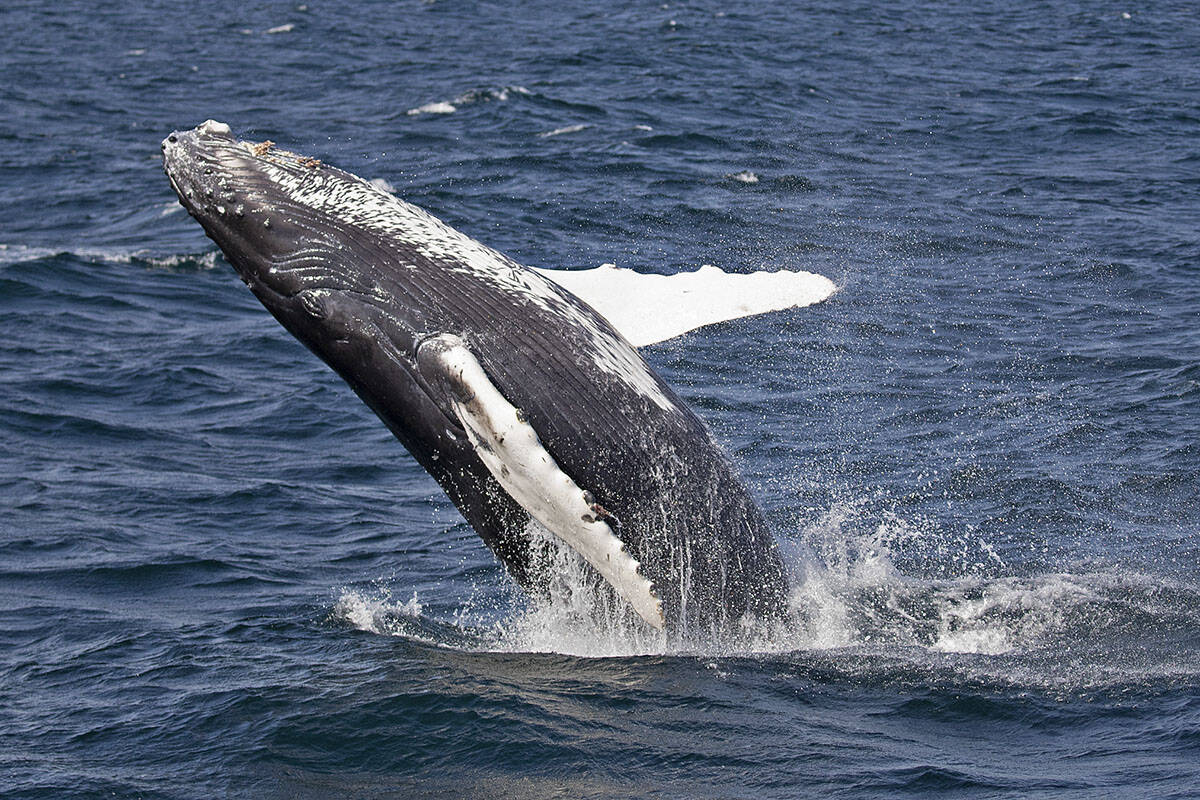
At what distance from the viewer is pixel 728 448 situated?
13.8 meters

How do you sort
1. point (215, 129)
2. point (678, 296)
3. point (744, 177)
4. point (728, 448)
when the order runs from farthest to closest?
point (744, 177) < point (728, 448) < point (678, 296) < point (215, 129)

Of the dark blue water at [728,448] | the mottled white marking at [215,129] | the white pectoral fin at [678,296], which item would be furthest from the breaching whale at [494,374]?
the white pectoral fin at [678,296]

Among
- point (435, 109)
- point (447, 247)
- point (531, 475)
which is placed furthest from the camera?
point (435, 109)

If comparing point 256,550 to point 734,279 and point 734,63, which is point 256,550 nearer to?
point 734,279

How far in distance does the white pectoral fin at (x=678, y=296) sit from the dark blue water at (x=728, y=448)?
202 cm

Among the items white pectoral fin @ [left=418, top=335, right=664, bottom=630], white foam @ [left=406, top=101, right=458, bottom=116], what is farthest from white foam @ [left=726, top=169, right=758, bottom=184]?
white pectoral fin @ [left=418, top=335, right=664, bottom=630]

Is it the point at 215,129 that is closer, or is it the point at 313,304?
the point at 313,304

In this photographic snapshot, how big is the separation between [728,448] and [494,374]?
486cm

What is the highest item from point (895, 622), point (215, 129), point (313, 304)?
point (215, 129)

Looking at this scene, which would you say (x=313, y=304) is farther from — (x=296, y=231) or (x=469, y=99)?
(x=469, y=99)

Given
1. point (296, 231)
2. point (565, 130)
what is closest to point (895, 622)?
point (296, 231)

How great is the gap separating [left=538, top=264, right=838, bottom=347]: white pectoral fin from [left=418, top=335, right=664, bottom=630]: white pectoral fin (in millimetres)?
2168

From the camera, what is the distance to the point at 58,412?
54.9 ft

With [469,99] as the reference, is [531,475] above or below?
below
